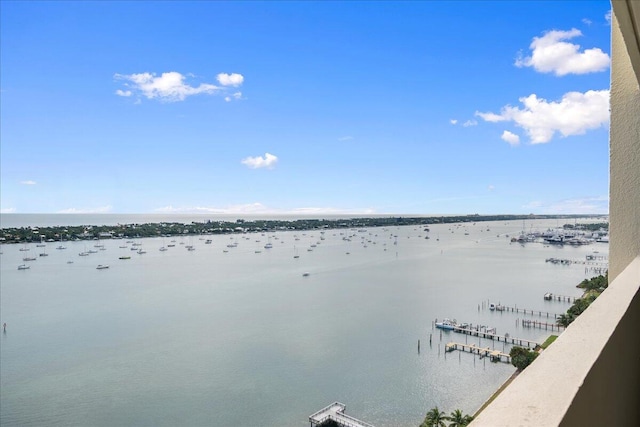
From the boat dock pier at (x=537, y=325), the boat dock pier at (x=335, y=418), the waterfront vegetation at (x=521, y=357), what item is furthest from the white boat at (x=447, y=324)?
the boat dock pier at (x=335, y=418)

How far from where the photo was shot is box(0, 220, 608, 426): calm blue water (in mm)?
11906

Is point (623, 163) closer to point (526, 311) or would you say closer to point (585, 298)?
point (585, 298)

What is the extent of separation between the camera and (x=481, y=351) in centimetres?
1536

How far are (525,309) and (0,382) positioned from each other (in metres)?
21.7

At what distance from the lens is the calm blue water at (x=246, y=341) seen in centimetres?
1191

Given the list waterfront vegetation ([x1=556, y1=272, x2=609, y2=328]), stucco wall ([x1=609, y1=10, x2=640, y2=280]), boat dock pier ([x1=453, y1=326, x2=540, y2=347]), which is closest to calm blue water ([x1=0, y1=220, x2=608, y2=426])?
boat dock pier ([x1=453, y1=326, x2=540, y2=347])

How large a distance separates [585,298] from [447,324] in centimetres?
590

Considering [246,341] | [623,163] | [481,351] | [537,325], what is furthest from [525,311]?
[623,163]

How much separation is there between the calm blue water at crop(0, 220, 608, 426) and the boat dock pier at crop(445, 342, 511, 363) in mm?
419

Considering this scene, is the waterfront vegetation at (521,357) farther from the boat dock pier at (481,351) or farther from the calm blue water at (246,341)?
the boat dock pier at (481,351)

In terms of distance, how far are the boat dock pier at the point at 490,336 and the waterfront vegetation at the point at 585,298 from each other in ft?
5.36

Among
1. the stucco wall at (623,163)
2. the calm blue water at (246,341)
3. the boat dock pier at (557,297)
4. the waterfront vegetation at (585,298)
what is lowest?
the calm blue water at (246,341)

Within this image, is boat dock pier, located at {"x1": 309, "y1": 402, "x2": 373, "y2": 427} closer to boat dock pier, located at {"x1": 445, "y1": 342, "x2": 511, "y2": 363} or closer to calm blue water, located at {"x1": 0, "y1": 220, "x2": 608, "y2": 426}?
calm blue water, located at {"x1": 0, "y1": 220, "x2": 608, "y2": 426}

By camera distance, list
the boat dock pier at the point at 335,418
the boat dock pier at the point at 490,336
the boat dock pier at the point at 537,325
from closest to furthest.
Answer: the boat dock pier at the point at 335,418 → the boat dock pier at the point at 490,336 → the boat dock pier at the point at 537,325
